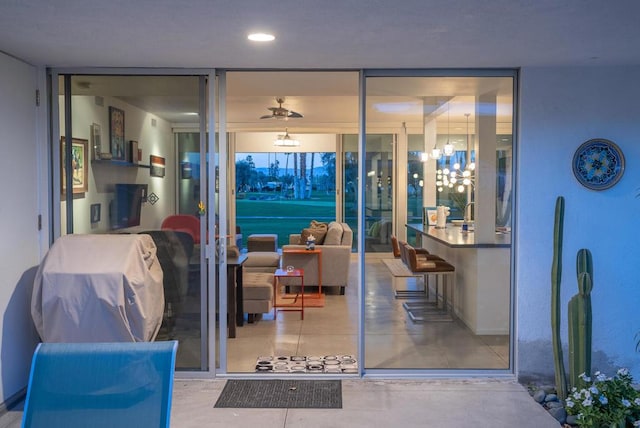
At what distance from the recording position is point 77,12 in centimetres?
296

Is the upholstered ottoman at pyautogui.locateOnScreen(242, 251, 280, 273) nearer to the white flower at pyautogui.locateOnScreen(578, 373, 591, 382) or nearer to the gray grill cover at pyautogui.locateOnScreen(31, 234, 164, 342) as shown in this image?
the gray grill cover at pyautogui.locateOnScreen(31, 234, 164, 342)

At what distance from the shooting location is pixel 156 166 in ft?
14.8

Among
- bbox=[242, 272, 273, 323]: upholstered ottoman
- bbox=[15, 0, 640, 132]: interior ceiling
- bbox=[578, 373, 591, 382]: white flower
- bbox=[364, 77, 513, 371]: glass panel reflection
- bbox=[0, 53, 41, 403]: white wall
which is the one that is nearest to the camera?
bbox=[15, 0, 640, 132]: interior ceiling

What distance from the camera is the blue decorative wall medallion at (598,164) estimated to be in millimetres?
4348

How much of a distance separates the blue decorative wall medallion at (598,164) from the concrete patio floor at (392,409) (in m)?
1.58

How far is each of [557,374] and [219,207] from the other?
2659 millimetres

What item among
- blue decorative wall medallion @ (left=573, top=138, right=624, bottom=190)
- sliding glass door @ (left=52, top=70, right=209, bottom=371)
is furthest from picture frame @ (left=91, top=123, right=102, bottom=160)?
blue decorative wall medallion @ (left=573, top=138, right=624, bottom=190)

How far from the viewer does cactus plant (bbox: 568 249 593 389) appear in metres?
3.95

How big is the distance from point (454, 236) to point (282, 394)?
183cm

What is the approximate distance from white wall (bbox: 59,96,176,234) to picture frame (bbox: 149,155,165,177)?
2cm

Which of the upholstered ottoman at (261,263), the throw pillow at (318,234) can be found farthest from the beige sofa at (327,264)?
the upholstered ottoman at (261,263)

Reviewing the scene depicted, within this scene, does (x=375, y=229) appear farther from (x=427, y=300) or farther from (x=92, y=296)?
(x=92, y=296)

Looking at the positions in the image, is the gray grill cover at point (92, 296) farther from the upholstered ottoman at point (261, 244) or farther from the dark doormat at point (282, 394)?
the upholstered ottoman at point (261, 244)

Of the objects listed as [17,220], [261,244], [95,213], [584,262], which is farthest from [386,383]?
[261,244]
